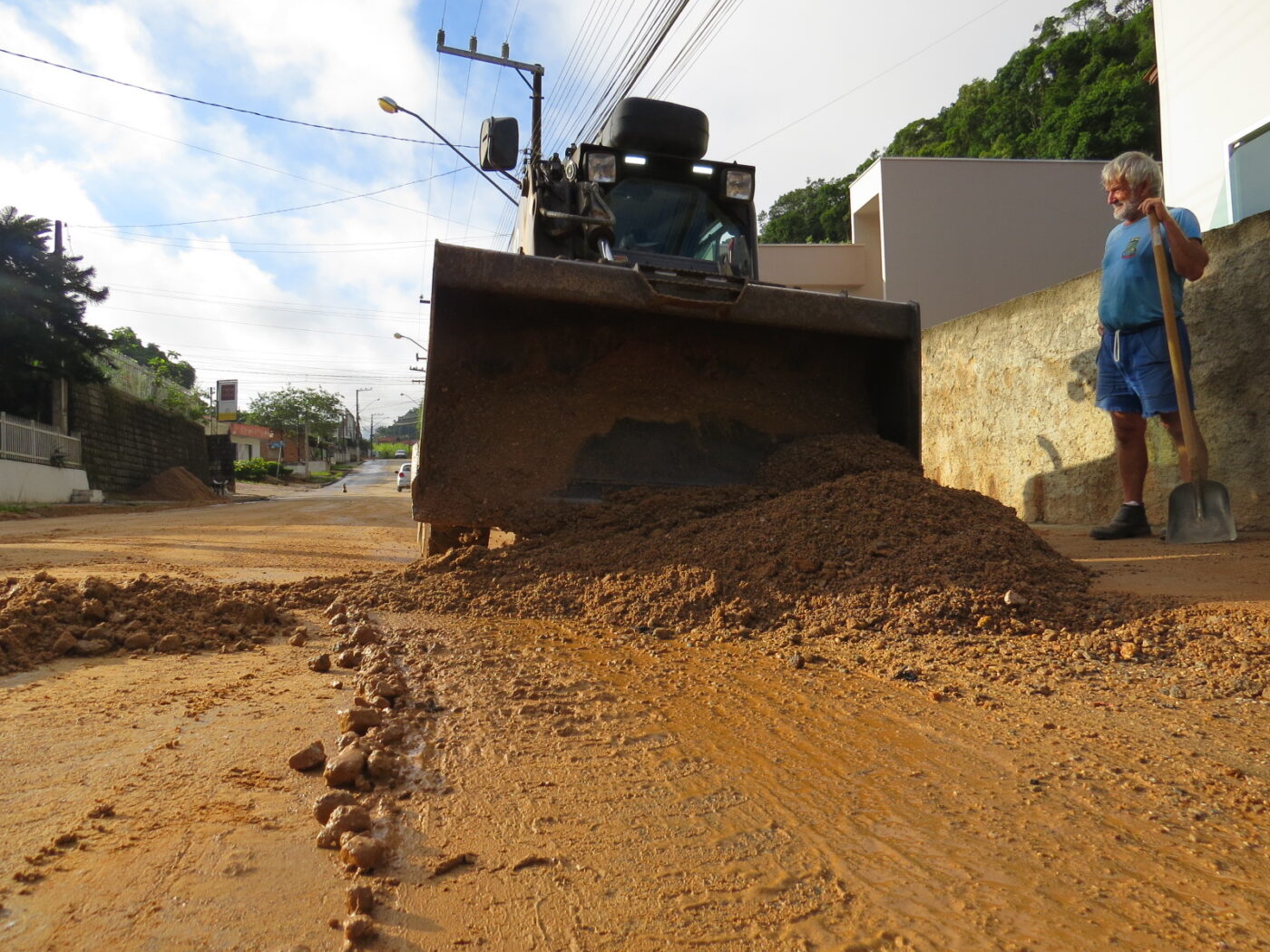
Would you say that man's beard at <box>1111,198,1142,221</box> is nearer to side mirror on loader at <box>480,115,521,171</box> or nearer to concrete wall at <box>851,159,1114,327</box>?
side mirror on loader at <box>480,115,521,171</box>

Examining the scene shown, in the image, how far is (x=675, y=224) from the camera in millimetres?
5938

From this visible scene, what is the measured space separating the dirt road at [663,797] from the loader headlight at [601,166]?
11.5 ft

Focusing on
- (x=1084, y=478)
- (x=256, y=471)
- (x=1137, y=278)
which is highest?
(x=256, y=471)

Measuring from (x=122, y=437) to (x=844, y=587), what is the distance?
25.8 metres

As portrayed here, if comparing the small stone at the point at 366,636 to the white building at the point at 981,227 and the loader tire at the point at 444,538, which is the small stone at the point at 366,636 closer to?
the loader tire at the point at 444,538

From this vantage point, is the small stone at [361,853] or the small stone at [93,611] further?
the small stone at [93,611]

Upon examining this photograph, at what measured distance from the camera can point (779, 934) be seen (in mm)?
1339

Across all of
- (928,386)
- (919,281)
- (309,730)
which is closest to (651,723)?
(309,730)

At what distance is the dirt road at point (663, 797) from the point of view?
138 cm

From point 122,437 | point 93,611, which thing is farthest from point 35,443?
point 93,611

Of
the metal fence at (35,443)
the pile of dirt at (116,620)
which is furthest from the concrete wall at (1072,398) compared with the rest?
the metal fence at (35,443)

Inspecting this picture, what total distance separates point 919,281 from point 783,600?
706 inches

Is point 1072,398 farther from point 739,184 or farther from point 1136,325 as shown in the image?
point 739,184

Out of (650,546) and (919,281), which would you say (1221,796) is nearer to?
(650,546)
